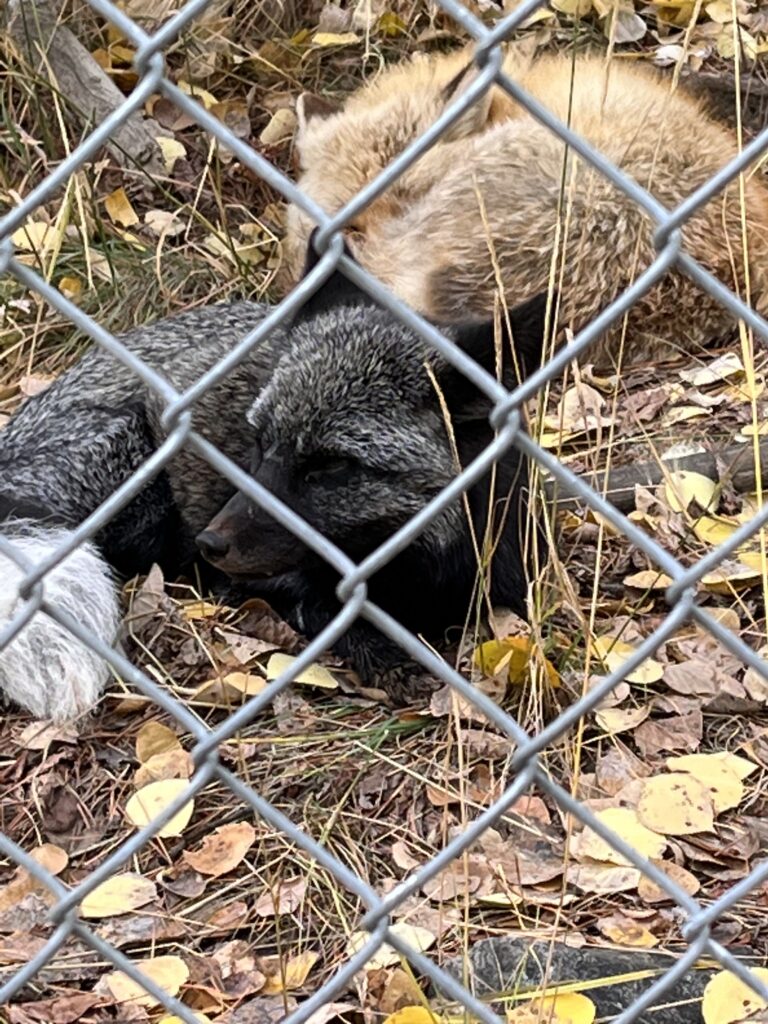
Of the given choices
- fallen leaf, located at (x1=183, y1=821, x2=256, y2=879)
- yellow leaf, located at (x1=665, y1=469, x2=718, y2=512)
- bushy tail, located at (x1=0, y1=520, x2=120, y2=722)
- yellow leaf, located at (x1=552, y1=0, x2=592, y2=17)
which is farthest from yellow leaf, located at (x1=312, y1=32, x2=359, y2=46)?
fallen leaf, located at (x1=183, y1=821, x2=256, y2=879)

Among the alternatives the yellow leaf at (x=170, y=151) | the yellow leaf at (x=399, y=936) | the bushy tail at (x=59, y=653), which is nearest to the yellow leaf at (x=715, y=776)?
the yellow leaf at (x=399, y=936)

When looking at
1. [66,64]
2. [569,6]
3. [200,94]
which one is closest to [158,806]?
[66,64]

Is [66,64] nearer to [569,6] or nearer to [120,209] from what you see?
[120,209]

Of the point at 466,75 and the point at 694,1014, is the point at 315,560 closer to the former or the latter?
the point at 694,1014

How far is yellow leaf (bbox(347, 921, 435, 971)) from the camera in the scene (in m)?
3.04

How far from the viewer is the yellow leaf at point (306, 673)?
4113 millimetres

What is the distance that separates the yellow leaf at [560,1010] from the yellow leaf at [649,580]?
1.76 m

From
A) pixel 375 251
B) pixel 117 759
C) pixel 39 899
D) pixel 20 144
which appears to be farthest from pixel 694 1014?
pixel 20 144

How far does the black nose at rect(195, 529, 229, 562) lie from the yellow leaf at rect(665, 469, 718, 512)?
53.0 inches

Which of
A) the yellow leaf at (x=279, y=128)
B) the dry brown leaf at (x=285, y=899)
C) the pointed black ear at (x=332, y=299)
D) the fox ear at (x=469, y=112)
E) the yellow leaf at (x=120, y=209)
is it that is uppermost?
the fox ear at (x=469, y=112)

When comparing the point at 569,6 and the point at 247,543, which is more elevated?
the point at 569,6

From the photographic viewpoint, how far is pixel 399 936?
303 cm

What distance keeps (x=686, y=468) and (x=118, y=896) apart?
2.42m

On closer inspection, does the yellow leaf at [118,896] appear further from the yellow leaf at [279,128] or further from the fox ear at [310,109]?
the yellow leaf at [279,128]
